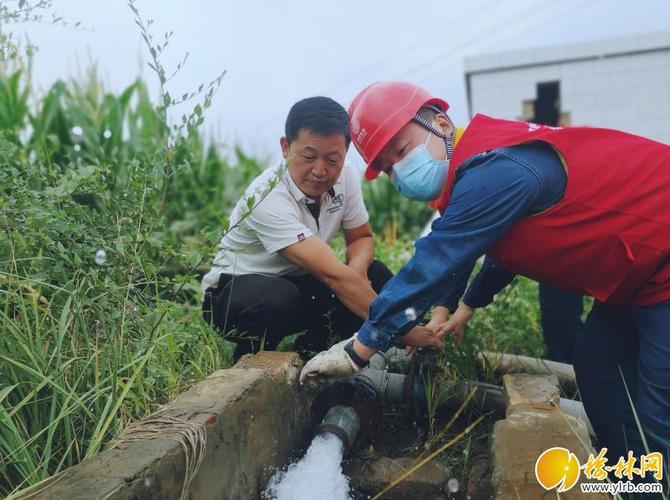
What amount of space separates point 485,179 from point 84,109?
17.0 ft

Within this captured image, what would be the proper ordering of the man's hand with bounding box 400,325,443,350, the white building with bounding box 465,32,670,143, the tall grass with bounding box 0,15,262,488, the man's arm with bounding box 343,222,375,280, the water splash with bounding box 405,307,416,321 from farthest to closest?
the white building with bounding box 465,32,670,143 < the man's arm with bounding box 343,222,375,280 < the man's hand with bounding box 400,325,443,350 < the water splash with bounding box 405,307,416,321 < the tall grass with bounding box 0,15,262,488

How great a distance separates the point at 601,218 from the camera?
1.96 metres

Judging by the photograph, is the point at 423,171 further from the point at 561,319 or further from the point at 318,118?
the point at 561,319

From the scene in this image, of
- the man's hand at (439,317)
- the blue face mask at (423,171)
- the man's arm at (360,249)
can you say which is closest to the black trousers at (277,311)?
the man's arm at (360,249)

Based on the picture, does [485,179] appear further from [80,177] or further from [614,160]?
[80,177]

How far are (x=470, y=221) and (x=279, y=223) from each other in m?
0.94

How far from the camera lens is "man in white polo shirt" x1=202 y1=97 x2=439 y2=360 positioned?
2.61 metres

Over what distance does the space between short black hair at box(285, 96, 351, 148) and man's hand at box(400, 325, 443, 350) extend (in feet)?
2.64

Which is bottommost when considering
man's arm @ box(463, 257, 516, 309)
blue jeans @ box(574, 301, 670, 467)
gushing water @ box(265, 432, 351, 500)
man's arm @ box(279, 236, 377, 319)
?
gushing water @ box(265, 432, 351, 500)

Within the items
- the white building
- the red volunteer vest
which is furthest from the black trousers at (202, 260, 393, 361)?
the white building

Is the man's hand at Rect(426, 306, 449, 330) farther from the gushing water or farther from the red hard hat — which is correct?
the red hard hat

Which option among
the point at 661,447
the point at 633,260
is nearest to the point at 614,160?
the point at 633,260

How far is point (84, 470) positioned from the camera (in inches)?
60.4

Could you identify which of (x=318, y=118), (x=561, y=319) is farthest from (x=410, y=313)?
(x=561, y=319)
